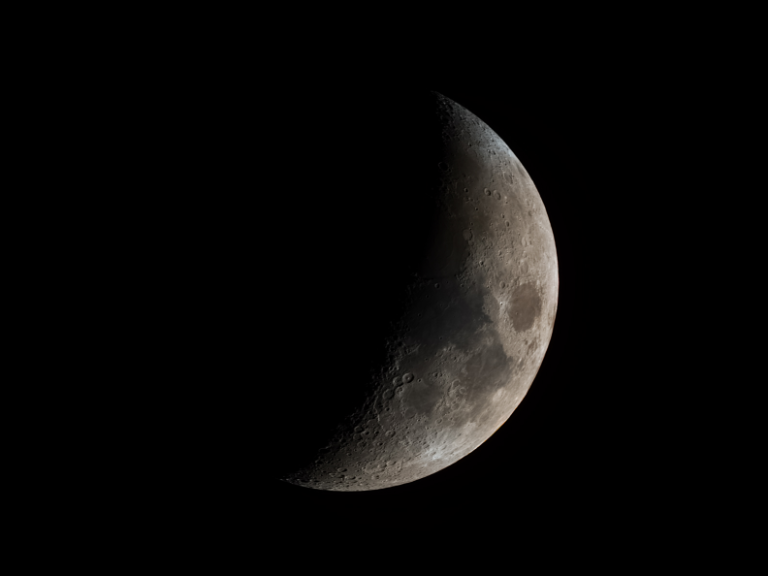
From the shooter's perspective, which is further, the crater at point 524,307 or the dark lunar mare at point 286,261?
the crater at point 524,307

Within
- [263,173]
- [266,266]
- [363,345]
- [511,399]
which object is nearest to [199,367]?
[266,266]

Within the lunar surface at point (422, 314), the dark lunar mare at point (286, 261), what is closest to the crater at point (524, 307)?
the lunar surface at point (422, 314)

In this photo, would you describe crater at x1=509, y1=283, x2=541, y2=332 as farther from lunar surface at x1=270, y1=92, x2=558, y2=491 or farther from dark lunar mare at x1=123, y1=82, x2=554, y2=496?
dark lunar mare at x1=123, y1=82, x2=554, y2=496

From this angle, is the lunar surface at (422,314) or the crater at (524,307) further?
the crater at (524,307)

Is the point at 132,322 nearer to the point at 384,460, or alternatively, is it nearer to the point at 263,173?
the point at 263,173

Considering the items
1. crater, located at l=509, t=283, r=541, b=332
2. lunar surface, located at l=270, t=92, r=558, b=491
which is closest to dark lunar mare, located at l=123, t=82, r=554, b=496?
lunar surface, located at l=270, t=92, r=558, b=491

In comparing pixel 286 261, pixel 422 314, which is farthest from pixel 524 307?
pixel 286 261

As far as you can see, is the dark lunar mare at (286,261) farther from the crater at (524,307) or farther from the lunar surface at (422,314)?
the crater at (524,307)

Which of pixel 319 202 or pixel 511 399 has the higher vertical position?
pixel 319 202

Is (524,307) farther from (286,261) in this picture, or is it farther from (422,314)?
(286,261)
